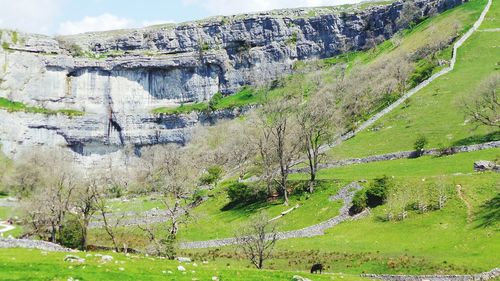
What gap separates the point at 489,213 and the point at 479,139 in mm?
27567

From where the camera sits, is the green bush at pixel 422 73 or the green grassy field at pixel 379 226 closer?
the green grassy field at pixel 379 226

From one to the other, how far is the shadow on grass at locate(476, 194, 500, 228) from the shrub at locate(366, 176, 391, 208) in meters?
11.4

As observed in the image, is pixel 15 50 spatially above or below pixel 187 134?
above

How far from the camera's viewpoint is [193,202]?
84.0m

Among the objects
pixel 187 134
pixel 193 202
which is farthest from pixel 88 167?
pixel 193 202

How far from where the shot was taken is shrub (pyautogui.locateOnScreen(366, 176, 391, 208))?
2185 inches

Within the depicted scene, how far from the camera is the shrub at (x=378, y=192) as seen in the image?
55.5 metres

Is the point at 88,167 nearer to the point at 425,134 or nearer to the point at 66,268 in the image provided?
the point at 425,134

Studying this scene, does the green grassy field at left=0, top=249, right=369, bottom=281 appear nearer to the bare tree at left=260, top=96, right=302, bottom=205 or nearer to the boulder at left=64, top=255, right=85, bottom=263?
the boulder at left=64, top=255, right=85, bottom=263

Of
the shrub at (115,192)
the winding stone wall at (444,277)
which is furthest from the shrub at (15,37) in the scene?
the winding stone wall at (444,277)

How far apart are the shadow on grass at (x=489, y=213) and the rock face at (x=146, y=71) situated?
417 ft

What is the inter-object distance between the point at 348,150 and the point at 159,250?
1862 inches

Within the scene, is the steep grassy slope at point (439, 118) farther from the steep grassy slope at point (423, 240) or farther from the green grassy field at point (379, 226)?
the steep grassy slope at point (423, 240)

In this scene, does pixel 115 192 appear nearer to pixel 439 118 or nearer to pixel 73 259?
pixel 439 118
